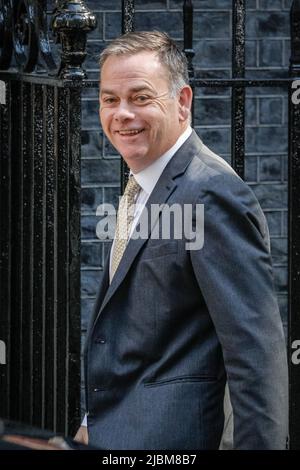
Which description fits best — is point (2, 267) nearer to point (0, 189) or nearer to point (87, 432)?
point (0, 189)

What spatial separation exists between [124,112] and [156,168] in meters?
0.16

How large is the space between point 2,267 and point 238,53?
1.16m

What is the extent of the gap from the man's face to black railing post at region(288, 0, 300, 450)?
0.62 metres

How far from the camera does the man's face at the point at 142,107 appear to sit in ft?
10.6

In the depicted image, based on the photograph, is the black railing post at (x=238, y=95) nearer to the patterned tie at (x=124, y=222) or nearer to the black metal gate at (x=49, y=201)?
the black metal gate at (x=49, y=201)

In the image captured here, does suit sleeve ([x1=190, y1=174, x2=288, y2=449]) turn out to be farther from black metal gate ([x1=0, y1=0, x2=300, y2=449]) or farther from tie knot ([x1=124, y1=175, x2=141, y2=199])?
black metal gate ([x1=0, y1=0, x2=300, y2=449])

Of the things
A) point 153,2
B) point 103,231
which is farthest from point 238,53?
point 153,2

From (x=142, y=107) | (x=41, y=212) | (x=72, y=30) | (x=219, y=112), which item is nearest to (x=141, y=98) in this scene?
(x=142, y=107)

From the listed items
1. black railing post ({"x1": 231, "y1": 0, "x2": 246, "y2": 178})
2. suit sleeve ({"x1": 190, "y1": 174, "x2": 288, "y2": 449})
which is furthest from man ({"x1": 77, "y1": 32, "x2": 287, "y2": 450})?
black railing post ({"x1": 231, "y1": 0, "x2": 246, "y2": 178})

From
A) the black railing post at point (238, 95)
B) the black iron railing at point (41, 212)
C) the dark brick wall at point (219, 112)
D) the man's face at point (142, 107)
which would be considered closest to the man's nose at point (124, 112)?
the man's face at point (142, 107)

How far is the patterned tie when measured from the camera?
10.9 ft

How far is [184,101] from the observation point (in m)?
3.29
